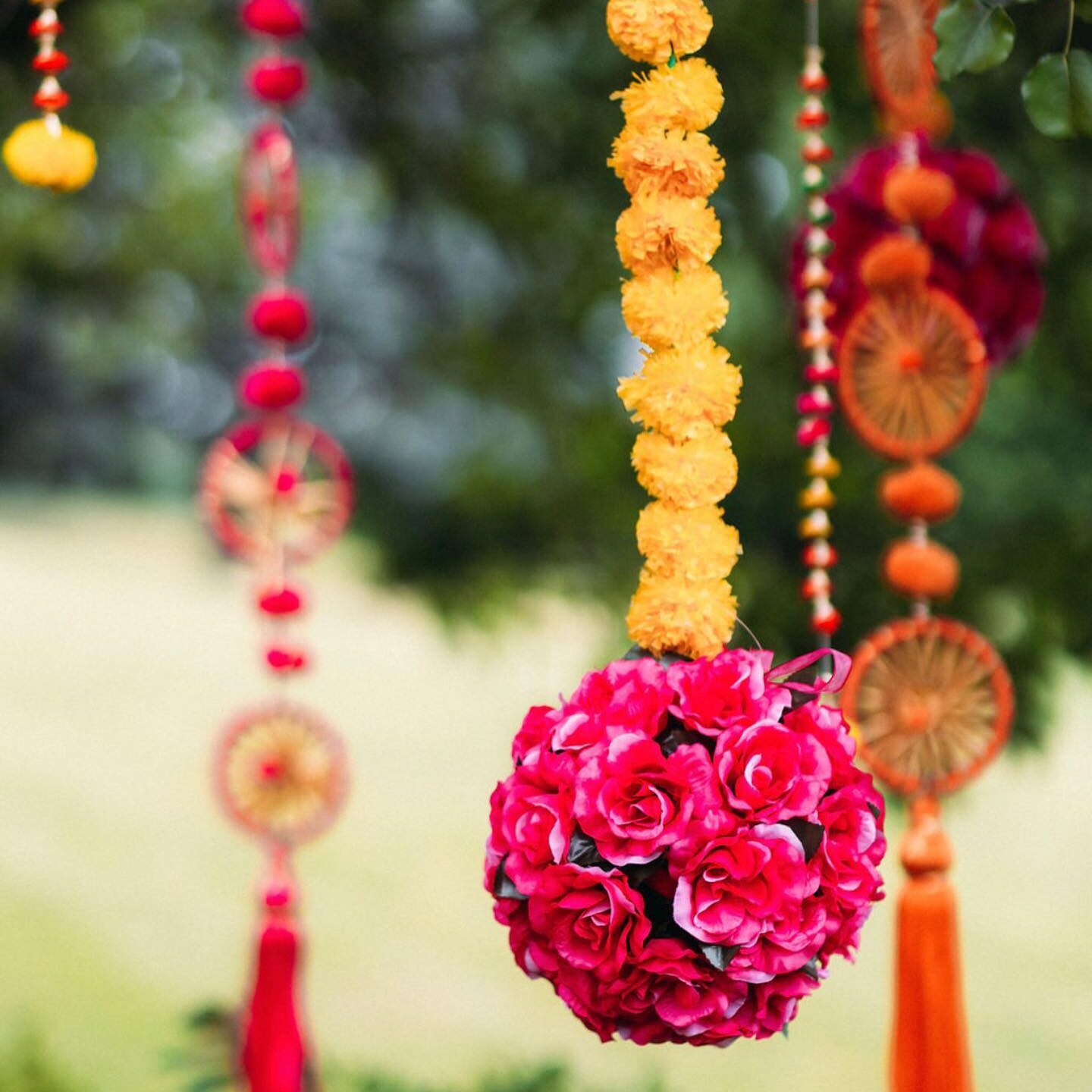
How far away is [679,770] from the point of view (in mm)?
869

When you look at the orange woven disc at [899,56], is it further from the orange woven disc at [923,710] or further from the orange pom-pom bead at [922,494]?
the orange woven disc at [923,710]

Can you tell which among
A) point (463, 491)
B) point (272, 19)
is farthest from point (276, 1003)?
point (463, 491)

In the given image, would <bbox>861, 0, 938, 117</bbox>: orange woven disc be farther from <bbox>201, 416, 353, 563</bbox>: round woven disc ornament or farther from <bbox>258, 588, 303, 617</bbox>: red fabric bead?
<bbox>258, 588, 303, 617</bbox>: red fabric bead

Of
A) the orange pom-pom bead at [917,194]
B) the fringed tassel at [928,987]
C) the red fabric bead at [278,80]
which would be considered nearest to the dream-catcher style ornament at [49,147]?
the red fabric bead at [278,80]

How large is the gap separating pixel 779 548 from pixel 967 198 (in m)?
0.90

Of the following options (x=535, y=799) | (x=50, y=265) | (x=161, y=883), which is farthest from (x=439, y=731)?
(x=535, y=799)

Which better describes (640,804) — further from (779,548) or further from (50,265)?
(50,265)

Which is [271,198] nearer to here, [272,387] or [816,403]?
[272,387]

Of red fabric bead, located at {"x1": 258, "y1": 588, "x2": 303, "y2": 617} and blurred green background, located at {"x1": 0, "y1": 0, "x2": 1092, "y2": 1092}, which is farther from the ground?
blurred green background, located at {"x1": 0, "y1": 0, "x2": 1092, "y2": 1092}

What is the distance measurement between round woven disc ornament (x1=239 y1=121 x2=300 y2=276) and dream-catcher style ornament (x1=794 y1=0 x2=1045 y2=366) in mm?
532

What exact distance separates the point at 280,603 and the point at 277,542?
7 centimetres

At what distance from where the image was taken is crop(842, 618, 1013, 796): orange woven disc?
1315 mm

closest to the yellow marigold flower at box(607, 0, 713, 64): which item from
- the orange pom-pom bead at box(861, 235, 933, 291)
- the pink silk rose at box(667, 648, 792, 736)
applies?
the pink silk rose at box(667, 648, 792, 736)

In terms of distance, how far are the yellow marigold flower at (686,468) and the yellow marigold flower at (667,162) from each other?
0.53ft
